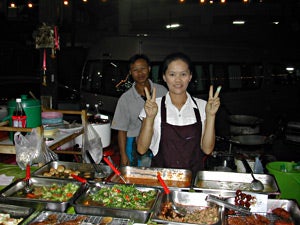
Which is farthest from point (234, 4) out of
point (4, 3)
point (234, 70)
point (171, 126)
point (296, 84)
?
point (171, 126)

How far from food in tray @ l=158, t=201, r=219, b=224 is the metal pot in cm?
537

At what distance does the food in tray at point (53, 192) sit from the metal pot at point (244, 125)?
5524mm

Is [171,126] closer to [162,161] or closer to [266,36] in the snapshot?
[162,161]

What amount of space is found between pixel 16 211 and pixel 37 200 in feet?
0.49

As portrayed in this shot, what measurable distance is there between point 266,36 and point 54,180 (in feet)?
34.8

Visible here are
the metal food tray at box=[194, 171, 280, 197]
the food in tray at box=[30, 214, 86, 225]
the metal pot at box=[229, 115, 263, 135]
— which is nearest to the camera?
the food in tray at box=[30, 214, 86, 225]

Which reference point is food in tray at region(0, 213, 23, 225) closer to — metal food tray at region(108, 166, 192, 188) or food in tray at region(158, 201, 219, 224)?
food in tray at region(158, 201, 219, 224)

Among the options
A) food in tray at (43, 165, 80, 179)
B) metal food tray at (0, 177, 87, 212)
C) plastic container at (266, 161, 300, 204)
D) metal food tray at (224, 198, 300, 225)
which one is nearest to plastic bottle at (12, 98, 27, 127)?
food in tray at (43, 165, 80, 179)

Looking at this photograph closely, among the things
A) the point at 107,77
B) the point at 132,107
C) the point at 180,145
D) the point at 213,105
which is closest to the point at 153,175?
the point at 180,145

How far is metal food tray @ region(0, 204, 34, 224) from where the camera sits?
2.15 m

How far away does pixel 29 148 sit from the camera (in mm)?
3053

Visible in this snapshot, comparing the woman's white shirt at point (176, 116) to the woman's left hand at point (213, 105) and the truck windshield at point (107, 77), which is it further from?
the truck windshield at point (107, 77)

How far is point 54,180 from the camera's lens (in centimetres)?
269

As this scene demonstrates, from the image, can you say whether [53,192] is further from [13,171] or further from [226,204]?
[226,204]
